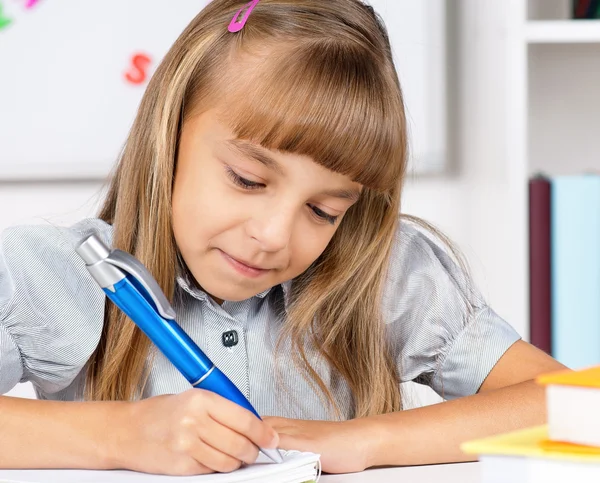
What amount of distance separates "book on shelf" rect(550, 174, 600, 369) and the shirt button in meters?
0.50

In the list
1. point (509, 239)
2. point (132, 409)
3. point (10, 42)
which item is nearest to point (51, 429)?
point (132, 409)

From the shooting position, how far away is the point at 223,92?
2.56 feet

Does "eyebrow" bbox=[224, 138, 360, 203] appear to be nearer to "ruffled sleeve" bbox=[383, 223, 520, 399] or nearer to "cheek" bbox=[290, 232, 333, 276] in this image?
"cheek" bbox=[290, 232, 333, 276]

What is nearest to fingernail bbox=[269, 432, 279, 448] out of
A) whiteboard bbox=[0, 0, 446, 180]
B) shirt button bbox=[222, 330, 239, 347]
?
shirt button bbox=[222, 330, 239, 347]

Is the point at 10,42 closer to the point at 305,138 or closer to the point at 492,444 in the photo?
the point at 305,138

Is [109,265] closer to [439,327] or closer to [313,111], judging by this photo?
[313,111]

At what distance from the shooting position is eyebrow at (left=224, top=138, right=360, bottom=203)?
2.35 feet

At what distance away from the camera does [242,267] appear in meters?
0.76

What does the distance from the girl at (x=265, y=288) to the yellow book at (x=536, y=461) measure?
0.64 feet

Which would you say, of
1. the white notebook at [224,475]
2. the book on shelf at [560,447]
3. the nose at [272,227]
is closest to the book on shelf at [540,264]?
the nose at [272,227]

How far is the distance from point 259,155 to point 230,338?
0.76ft

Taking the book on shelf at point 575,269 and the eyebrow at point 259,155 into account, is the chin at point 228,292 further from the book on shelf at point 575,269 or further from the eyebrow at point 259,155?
the book on shelf at point 575,269

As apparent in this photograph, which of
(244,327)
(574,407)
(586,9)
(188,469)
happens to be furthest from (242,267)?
(586,9)

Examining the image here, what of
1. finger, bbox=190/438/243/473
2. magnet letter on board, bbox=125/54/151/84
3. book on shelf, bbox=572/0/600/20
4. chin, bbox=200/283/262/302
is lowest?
finger, bbox=190/438/243/473
